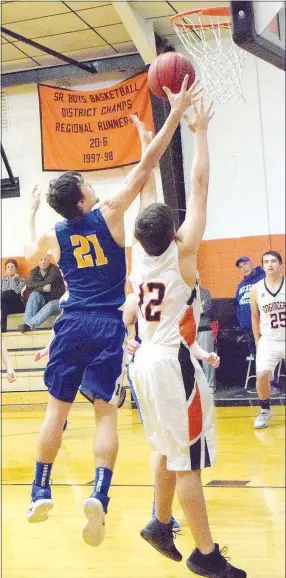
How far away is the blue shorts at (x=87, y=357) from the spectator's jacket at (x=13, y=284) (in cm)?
611

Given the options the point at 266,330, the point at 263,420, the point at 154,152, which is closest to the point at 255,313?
the point at 266,330

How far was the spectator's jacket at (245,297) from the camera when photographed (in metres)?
7.00

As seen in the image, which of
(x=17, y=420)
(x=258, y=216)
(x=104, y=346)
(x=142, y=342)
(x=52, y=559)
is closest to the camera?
(x=142, y=342)

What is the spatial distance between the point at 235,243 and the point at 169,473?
192 inches

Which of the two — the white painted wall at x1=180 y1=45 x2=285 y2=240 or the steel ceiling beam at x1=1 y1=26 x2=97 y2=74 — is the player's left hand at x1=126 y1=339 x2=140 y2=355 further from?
the steel ceiling beam at x1=1 y1=26 x2=97 y2=74

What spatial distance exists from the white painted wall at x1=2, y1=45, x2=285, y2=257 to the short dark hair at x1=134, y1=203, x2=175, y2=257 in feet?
5.33

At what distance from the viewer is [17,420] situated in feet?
26.1

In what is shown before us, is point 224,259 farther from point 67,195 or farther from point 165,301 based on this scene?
point 165,301

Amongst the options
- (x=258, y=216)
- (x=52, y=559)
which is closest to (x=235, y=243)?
(x=258, y=216)

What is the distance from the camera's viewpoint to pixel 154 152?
9.93 ft

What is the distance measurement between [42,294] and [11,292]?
2.74 ft

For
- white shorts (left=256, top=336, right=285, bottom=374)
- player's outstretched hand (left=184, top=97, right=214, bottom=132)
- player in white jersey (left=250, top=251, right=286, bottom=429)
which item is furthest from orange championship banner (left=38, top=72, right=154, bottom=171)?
player's outstretched hand (left=184, top=97, right=214, bottom=132)

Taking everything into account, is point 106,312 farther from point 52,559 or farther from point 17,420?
point 17,420

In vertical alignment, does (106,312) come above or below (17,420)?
above
